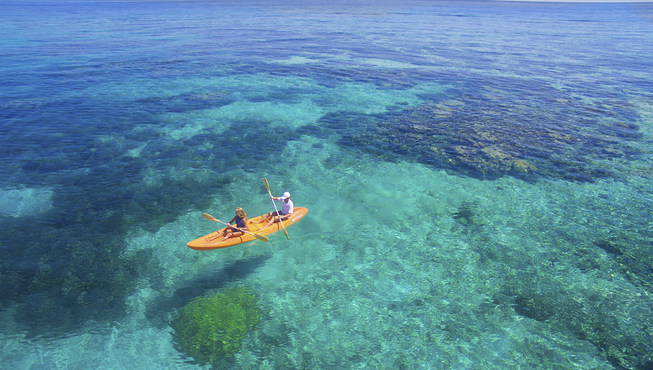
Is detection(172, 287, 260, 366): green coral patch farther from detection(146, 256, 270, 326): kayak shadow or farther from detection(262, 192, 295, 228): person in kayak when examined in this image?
detection(262, 192, 295, 228): person in kayak

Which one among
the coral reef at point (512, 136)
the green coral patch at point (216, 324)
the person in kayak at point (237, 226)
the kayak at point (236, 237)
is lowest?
the green coral patch at point (216, 324)

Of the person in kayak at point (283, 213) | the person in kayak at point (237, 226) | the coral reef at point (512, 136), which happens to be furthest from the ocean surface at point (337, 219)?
the person in kayak at point (283, 213)

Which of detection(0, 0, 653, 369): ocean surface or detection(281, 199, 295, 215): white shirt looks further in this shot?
detection(281, 199, 295, 215): white shirt

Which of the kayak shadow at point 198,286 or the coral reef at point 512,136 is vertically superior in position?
the coral reef at point 512,136

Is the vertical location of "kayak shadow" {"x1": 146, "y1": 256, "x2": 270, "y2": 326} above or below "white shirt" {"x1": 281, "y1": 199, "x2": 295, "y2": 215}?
below

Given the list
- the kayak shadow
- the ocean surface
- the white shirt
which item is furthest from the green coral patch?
the white shirt

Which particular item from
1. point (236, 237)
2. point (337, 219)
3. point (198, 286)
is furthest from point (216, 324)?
point (337, 219)

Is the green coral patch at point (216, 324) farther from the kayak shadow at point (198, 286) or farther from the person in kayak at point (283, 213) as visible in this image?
the person in kayak at point (283, 213)
